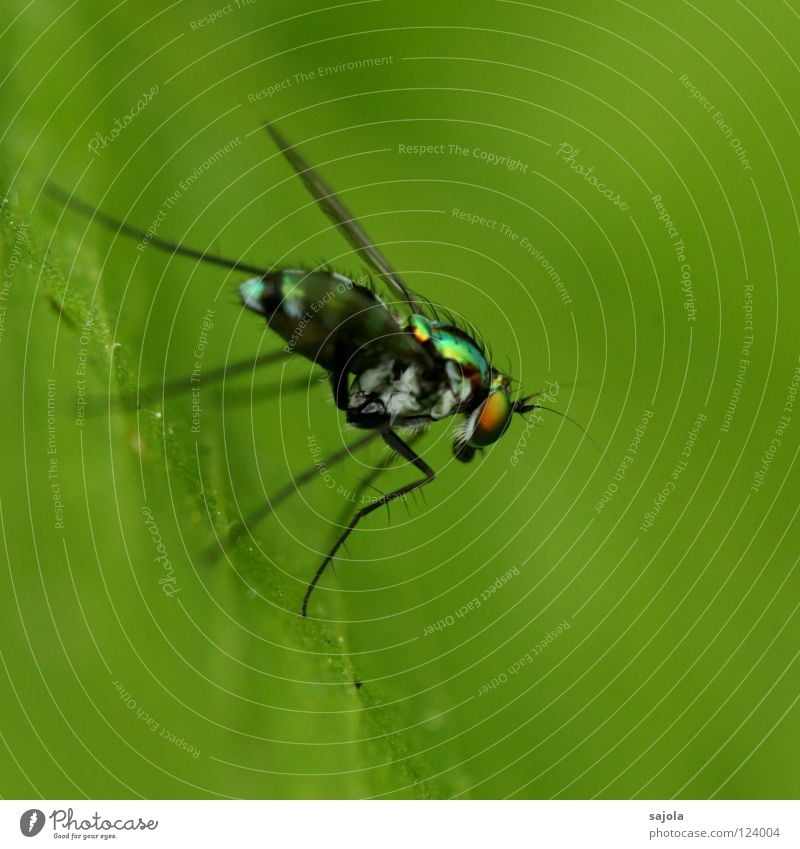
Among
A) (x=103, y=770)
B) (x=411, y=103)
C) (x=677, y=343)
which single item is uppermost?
(x=411, y=103)

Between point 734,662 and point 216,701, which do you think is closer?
point 216,701

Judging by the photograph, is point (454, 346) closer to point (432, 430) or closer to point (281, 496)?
point (432, 430)

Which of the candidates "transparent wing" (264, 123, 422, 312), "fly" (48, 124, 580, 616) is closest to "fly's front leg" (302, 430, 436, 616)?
"fly" (48, 124, 580, 616)

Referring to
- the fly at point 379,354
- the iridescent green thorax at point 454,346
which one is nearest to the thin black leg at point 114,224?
the fly at point 379,354

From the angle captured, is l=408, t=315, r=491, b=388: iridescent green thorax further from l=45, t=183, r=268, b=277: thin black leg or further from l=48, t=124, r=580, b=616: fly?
l=45, t=183, r=268, b=277: thin black leg
